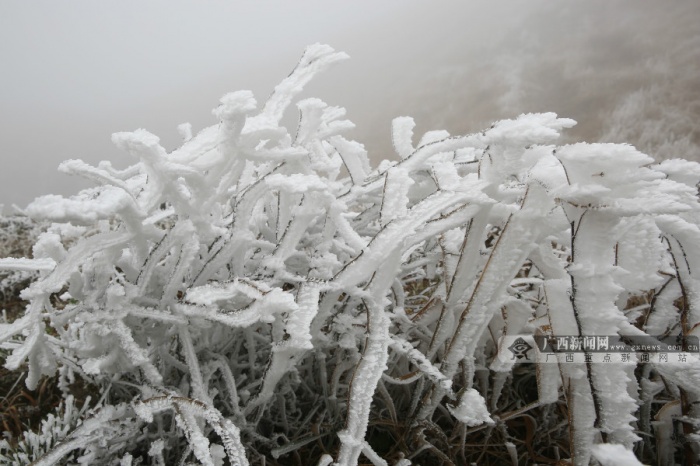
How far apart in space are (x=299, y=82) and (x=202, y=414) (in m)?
0.31

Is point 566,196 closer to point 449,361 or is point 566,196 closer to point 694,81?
point 449,361

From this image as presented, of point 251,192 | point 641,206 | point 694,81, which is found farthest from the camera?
point 694,81

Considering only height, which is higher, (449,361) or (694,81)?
(694,81)

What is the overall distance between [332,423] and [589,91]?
2.72 m

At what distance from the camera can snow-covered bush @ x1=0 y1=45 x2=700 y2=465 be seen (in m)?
0.35

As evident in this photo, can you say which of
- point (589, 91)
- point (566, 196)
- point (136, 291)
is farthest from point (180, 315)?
point (589, 91)

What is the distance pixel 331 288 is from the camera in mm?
365

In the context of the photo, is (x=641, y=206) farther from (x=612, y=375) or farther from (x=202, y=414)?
(x=202, y=414)

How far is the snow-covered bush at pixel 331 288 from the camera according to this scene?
0.35 m

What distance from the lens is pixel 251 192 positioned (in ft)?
1.42

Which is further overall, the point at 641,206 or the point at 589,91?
the point at 589,91

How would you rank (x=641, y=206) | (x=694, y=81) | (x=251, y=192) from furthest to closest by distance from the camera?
1. (x=694, y=81)
2. (x=251, y=192)
3. (x=641, y=206)

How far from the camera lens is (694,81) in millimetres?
2557

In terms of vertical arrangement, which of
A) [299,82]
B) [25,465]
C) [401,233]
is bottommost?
[25,465]
